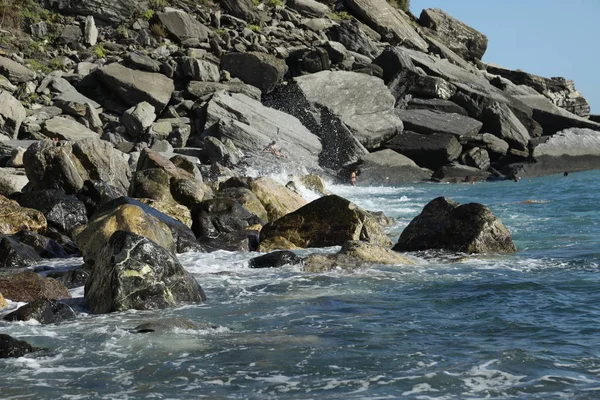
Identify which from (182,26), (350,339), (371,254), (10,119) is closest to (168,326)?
(350,339)

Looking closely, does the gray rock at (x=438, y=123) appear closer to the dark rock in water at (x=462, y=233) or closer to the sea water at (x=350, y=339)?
the dark rock in water at (x=462, y=233)

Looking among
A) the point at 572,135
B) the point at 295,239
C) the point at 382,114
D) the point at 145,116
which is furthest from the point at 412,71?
the point at 295,239

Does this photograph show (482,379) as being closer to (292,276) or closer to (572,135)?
(292,276)

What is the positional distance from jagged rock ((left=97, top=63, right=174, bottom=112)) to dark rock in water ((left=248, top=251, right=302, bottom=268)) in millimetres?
20735

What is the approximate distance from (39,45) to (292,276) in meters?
30.0

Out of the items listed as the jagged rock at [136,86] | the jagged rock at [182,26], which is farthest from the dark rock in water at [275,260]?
the jagged rock at [182,26]

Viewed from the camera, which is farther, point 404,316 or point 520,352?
point 404,316

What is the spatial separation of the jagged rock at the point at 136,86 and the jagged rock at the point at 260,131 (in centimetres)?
233

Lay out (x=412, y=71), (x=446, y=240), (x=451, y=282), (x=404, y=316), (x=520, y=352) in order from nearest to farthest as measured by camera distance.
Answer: (x=520, y=352)
(x=404, y=316)
(x=451, y=282)
(x=446, y=240)
(x=412, y=71)

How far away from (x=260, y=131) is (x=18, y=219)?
17826mm

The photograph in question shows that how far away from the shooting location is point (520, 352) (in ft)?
27.0

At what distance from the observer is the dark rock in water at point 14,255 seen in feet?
44.9

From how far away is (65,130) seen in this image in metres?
28.5

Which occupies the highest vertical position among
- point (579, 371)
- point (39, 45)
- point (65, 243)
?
point (39, 45)
